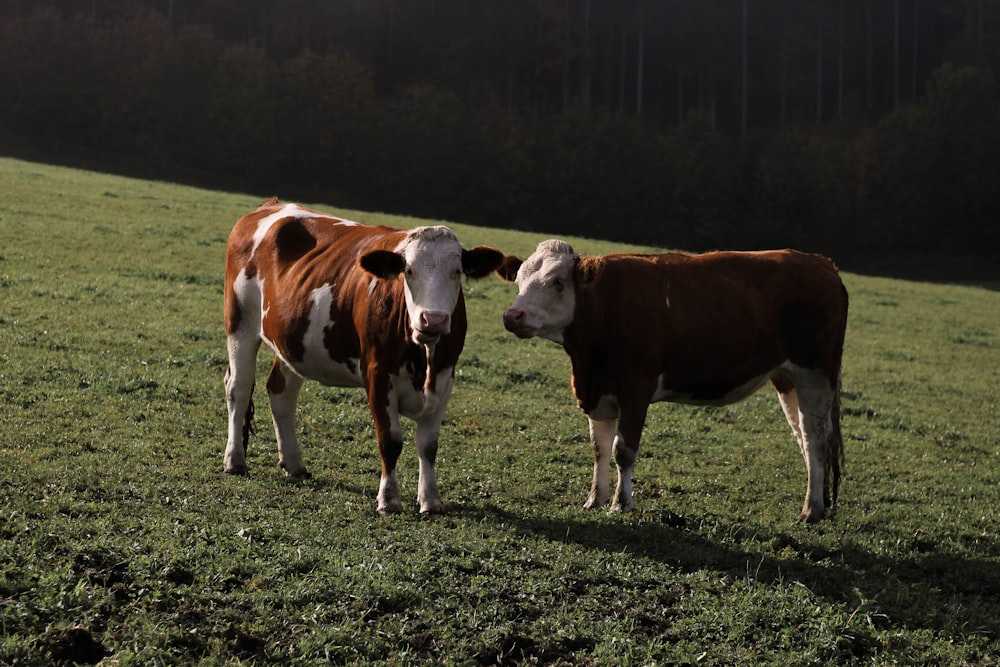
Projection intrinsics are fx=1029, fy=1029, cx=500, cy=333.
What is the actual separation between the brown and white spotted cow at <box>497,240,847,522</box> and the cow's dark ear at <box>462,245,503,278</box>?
1.46 feet

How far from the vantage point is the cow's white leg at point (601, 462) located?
8.88 meters

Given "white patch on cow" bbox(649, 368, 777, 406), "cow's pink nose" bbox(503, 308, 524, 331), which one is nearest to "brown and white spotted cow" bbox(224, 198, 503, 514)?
"cow's pink nose" bbox(503, 308, 524, 331)

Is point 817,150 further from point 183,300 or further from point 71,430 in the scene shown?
point 71,430

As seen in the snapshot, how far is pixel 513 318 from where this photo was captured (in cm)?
841

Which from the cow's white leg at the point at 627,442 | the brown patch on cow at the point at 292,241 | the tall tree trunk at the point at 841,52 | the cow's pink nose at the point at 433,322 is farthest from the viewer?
the tall tree trunk at the point at 841,52

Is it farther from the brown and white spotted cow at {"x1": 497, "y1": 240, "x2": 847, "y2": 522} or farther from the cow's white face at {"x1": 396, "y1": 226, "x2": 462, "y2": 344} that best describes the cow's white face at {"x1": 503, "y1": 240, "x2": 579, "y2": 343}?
the cow's white face at {"x1": 396, "y1": 226, "x2": 462, "y2": 344}

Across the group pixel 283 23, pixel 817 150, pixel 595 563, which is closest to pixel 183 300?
pixel 595 563

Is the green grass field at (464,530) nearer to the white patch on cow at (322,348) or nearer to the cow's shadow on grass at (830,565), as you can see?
Result: the cow's shadow on grass at (830,565)

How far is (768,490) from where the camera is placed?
1034 cm

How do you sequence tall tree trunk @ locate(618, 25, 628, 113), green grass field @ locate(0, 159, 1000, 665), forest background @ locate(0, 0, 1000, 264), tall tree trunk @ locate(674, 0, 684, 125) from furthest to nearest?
tall tree trunk @ locate(674, 0, 684, 125) → tall tree trunk @ locate(618, 25, 628, 113) → forest background @ locate(0, 0, 1000, 264) → green grass field @ locate(0, 159, 1000, 665)

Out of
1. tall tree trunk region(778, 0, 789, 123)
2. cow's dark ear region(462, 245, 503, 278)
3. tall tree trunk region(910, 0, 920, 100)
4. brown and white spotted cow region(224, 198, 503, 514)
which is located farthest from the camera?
tall tree trunk region(910, 0, 920, 100)

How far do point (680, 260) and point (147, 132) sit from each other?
63.9 meters

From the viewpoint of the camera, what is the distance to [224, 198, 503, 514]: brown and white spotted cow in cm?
783

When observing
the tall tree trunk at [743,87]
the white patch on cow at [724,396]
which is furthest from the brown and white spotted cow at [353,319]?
the tall tree trunk at [743,87]
